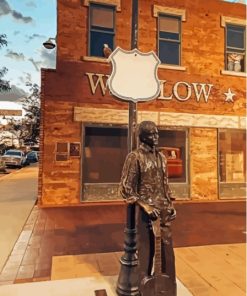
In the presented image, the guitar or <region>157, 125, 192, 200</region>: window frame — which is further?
<region>157, 125, 192, 200</region>: window frame

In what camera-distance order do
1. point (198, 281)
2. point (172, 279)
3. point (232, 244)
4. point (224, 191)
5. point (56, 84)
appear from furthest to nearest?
1. point (224, 191)
2. point (56, 84)
3. point (232, 244)
4. point (198, 281)
5. point (172, 279)

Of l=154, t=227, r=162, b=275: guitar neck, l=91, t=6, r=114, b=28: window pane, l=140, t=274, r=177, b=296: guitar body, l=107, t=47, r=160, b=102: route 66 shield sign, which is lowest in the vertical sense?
l=140, t=274, r=177, b=296: guitar body

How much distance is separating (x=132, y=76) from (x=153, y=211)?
5.71ft

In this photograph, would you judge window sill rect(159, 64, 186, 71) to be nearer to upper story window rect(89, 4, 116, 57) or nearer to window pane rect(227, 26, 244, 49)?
upper story window rect(89, 4, 116, 57)

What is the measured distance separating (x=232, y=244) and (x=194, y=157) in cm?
535

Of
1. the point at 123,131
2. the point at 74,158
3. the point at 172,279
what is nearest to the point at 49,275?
the point at 172,279

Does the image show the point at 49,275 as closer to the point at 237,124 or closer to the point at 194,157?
the point at 194,157

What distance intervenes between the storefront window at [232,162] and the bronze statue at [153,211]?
8686 mm

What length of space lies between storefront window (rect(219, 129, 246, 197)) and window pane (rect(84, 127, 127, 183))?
13.0 ft

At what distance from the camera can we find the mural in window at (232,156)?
38.4ft

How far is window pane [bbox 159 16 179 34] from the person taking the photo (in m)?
11.3

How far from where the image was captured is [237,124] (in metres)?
11.8

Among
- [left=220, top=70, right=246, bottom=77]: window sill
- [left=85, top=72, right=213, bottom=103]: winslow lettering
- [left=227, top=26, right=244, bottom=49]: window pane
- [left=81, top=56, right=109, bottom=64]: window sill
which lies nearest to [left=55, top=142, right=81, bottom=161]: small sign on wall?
[left=85, top=72, right=213, bottom=103]: winslow lettering

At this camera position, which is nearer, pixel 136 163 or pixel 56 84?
pixel 136 163
